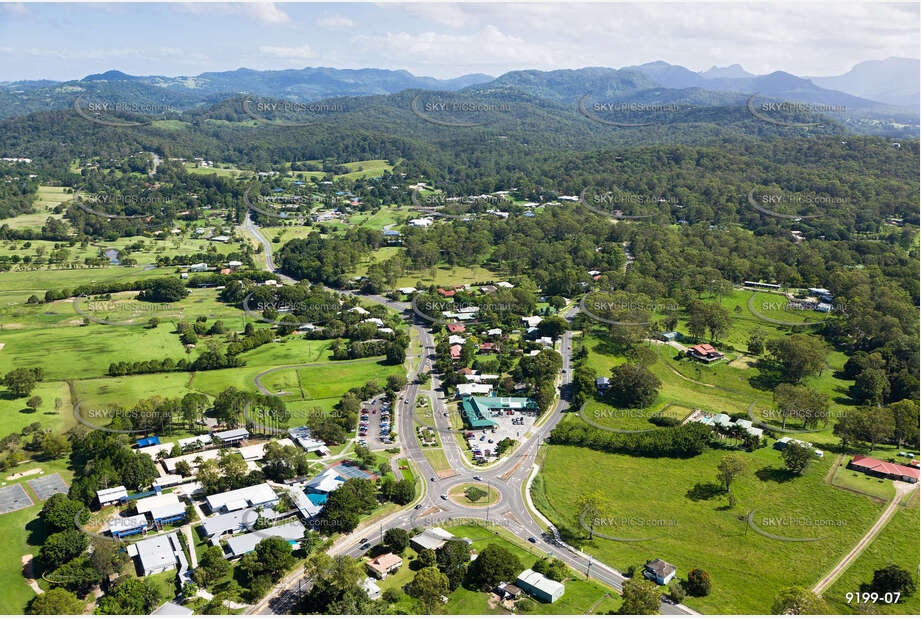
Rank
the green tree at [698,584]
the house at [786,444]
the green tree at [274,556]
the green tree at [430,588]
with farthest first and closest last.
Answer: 1. the house at [786,444]
2. the green tree at [274,556]
3. the green tree at [698,584]
4. the green tree at [430,588]

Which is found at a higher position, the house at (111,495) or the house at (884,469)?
the house at (111,495)

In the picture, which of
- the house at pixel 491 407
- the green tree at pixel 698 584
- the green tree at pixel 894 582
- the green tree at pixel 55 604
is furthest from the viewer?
the house at pixel 491 407

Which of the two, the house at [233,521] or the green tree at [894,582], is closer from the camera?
the green tree at [894,582]

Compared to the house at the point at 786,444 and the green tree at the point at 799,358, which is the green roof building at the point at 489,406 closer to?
the house at the point at 786,444

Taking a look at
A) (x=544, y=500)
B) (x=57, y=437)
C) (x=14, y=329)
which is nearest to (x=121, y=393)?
(x=57, y=437)

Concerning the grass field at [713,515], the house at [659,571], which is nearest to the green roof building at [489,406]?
the grass field at [713,515]

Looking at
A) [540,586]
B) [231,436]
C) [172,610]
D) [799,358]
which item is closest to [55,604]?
[172,610]

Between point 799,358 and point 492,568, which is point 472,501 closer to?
point 492,568
